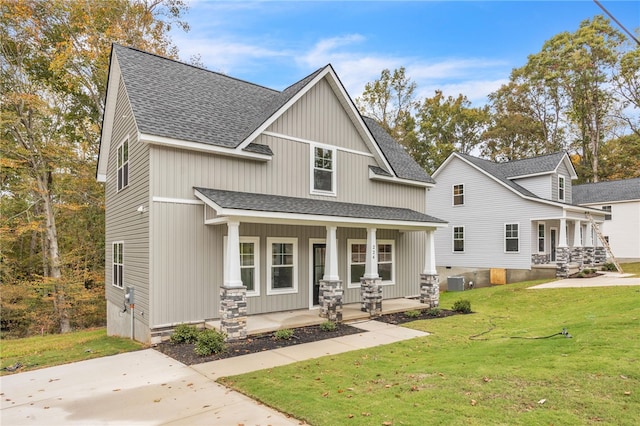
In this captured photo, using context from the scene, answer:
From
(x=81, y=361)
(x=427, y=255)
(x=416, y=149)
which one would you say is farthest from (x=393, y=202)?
(x=416, y=149)

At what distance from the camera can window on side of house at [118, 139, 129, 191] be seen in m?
11.0

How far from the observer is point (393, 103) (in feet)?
111

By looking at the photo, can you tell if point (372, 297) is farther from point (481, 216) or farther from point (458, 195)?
point (458, 195)

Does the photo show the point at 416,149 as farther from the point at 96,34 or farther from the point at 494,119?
the point at 96,34

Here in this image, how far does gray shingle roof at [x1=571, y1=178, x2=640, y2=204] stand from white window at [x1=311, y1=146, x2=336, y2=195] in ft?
73.6

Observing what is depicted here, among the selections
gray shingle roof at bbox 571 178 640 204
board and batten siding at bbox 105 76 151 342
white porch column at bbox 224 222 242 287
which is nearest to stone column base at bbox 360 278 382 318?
white porch column at bbox 224 222 242 287

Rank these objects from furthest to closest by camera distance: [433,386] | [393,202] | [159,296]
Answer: [393,202]
[159,296]
[433,386]

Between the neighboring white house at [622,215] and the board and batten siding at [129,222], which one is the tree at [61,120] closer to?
the board and batten siding at [129,222]

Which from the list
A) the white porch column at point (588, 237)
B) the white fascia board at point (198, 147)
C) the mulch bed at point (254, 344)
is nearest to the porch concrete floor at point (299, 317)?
the mulch bed at point (254, 344)

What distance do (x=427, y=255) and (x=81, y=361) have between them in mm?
10216

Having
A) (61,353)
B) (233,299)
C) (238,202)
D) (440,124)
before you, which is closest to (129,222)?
(61,353)

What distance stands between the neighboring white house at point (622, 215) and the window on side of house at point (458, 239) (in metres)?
9.83

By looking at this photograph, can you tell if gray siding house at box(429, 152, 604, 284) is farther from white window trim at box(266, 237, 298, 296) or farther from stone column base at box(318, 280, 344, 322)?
white window trim at box(266, 237, 298, 296)

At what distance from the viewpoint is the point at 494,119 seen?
3694cm
